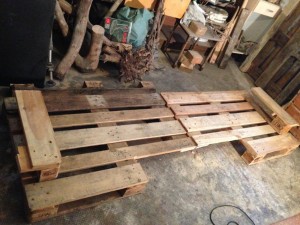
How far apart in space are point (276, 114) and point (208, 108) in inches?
43.3

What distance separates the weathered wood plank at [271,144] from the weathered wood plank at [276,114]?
13 centimetres

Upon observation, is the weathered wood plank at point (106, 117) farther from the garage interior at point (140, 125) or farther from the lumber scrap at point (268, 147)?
the lumber scrap at point (268, 147)

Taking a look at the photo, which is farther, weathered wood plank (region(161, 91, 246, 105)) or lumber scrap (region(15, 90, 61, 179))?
weathered wood plank (region(161, 91, 246, 105))

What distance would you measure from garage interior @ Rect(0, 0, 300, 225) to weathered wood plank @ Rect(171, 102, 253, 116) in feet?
0.06

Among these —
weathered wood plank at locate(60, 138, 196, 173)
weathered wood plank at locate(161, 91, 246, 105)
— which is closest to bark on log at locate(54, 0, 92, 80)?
weathered wood plank at locate(161, 91, 246, 105)

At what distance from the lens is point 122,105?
10.3 feet

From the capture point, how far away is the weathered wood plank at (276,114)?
390cm

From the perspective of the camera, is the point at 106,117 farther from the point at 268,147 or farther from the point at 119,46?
the point at 268,147

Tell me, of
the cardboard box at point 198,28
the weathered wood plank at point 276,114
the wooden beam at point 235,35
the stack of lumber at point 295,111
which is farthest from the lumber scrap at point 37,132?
the wooden beam at point 235,35

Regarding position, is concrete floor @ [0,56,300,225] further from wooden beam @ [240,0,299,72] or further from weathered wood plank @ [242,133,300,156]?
wooden beam @ [240,0,299,72]

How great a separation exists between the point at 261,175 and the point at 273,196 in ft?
1.00

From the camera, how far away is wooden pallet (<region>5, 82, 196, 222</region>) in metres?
2.09

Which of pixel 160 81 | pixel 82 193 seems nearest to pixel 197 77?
pixel 160 81

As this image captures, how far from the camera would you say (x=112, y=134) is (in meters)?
2.76
